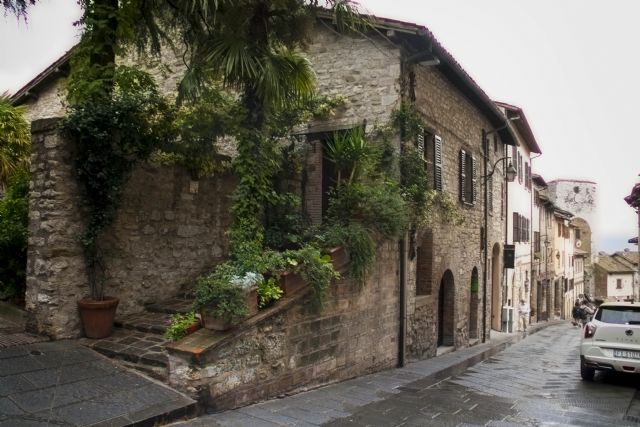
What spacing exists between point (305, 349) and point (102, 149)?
374 cm

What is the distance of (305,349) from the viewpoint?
6738 millimetres

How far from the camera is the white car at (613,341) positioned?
864cm

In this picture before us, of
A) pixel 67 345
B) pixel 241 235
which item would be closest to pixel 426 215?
pixel 241 235

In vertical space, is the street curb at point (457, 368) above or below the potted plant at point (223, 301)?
below

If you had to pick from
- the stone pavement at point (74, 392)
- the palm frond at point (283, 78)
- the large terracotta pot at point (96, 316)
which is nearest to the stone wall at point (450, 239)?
the palm frond at point (283, 78)

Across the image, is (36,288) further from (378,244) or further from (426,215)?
(426,215)

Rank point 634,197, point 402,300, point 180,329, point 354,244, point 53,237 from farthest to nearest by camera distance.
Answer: point 634,197 < point 402,300 < point 354,244 < point 53,237 < point 180,329

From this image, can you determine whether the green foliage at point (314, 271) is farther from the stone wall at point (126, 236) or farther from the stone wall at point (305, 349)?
the stone wall at point (126, 236)

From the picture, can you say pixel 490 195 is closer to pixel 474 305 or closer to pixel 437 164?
pixel 474 305

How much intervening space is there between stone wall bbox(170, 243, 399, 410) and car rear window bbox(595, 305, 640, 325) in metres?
3.77

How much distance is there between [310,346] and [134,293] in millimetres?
2758

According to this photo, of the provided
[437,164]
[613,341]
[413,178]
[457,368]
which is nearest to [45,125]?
[413,178]

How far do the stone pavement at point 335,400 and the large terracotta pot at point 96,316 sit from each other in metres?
2.29

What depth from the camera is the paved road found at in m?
5.59
